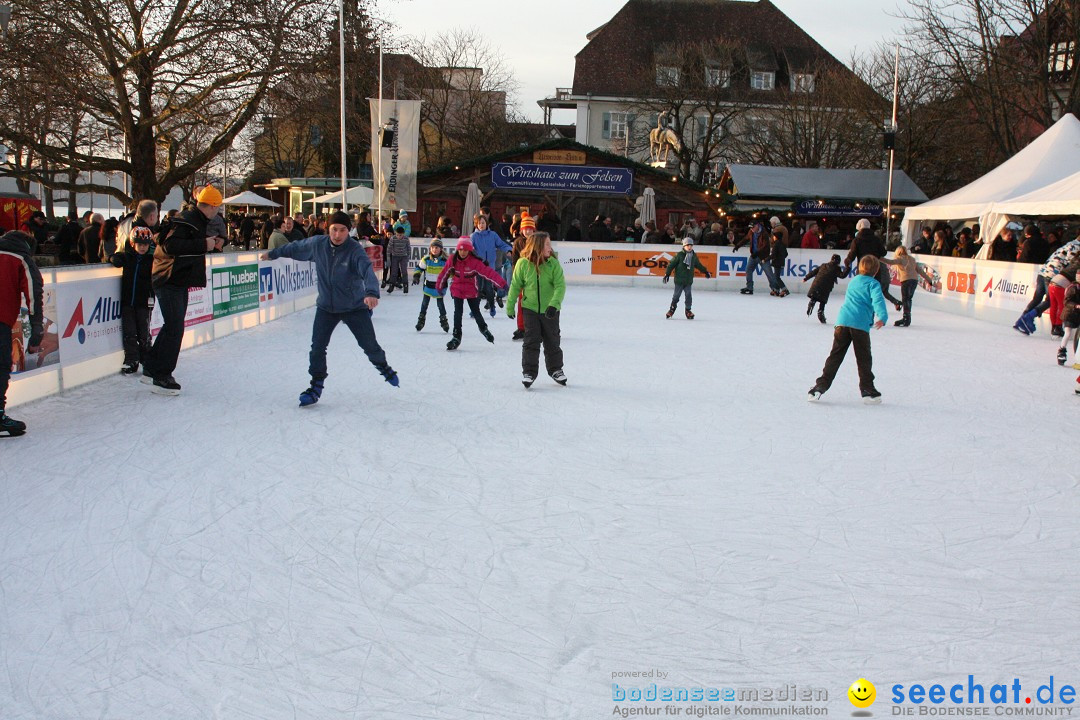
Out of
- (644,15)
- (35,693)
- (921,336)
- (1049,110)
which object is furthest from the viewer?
(644,15)

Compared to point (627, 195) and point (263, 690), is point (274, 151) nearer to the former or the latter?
point (627, 195)

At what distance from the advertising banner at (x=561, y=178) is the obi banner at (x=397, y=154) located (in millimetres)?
5610

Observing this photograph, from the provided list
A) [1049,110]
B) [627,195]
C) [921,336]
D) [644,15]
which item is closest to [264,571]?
[921,336]

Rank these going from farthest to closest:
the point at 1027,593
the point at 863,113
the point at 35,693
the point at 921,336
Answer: the point at 863,113, the point at 921,336, the point at 1027,593, the point at 35,693

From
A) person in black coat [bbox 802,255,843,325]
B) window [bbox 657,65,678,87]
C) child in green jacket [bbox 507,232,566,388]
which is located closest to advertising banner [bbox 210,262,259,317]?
child in green jacket [bbox 507,232,566,388]

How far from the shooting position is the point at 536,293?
8688 millimetres

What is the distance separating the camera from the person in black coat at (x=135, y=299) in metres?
8.64

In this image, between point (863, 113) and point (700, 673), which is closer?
point (700, 673)

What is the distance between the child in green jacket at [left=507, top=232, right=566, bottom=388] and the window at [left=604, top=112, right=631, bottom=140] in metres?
43.5

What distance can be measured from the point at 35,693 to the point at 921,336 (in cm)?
1311

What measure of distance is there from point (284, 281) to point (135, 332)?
6372 mm

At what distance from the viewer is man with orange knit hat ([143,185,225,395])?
7859 mm

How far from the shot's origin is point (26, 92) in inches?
723

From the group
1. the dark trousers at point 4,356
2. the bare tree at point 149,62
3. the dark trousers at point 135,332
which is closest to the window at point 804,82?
the bare tree at point 149,62
